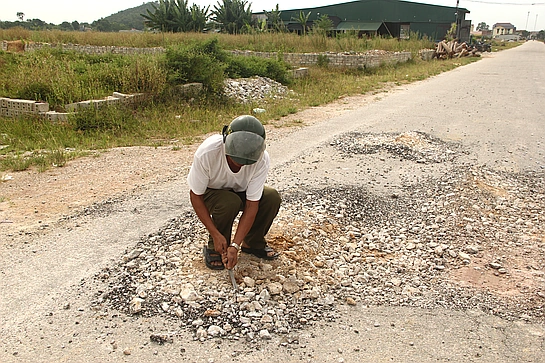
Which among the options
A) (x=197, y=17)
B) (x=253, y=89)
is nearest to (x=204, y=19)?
(x=197, y=17)

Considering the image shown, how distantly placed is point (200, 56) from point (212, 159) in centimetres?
800

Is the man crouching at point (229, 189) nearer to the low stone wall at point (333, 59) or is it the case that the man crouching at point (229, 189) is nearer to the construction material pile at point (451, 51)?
the low stone wall at point (333, 59)

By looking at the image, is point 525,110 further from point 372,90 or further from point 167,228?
point 167,228

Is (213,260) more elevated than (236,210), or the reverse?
(236,210)

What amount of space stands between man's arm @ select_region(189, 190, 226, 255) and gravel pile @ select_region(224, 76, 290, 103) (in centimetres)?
786

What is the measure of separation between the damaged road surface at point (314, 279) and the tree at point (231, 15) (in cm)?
3199

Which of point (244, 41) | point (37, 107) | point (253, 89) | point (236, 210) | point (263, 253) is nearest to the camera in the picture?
point (236, 210)

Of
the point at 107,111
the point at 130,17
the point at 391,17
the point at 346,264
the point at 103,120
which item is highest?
the point at 130,17

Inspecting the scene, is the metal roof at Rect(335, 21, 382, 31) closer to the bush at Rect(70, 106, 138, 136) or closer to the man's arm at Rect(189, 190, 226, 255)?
the bush at Rect(70, 106, 138, 136)

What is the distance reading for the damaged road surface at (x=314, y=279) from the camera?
8.37 feet

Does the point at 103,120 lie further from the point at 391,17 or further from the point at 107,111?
the point at 391,17

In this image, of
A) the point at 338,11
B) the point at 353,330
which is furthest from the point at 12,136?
the point at 338,11

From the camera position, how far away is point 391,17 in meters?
36.0

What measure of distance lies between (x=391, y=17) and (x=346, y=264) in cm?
3616
